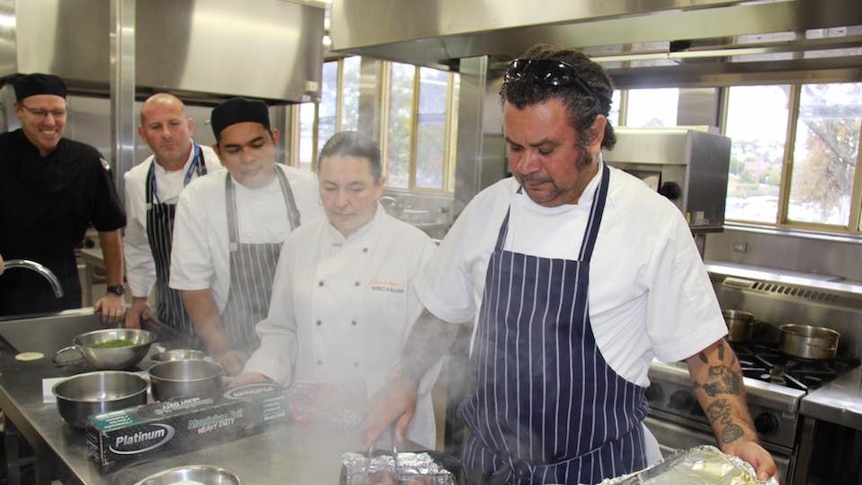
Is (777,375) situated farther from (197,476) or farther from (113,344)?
(113,344)

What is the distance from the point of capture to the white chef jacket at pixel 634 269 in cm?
142

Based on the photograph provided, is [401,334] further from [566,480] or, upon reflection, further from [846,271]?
[846,271]

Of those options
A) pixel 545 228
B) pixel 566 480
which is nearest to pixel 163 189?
pixel 545 228

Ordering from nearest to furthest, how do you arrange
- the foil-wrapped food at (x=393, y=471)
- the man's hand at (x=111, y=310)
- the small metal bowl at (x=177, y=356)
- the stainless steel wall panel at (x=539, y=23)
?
1. the foil-wrapped food at (x=393, y=471)
2. the stainless steel wall panel at (x=539, y=23)
3. the small metal bowl at (x=177, y=356)
4. the man's hand at (x=111, y=310)

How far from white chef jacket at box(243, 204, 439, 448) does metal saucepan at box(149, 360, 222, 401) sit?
0.24 meters

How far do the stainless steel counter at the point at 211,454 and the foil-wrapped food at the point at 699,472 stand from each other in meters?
0.63

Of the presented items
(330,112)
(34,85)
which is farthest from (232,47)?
(330,112)

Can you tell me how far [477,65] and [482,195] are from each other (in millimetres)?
1118

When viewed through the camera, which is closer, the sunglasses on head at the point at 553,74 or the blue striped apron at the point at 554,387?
the sunglasses on head at the point at 553,74

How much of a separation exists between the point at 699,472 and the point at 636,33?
128 cm

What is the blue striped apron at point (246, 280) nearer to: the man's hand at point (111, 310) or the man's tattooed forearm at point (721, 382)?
the man's hand at point (111, 310)

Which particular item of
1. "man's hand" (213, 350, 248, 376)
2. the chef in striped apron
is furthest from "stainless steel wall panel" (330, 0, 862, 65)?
"man's hand" (213, 350, 248, 376)

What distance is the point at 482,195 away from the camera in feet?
5.68

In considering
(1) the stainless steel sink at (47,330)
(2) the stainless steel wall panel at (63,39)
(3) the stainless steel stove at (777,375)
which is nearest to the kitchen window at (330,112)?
(2) the stainless steel wall panel at (63,39)
